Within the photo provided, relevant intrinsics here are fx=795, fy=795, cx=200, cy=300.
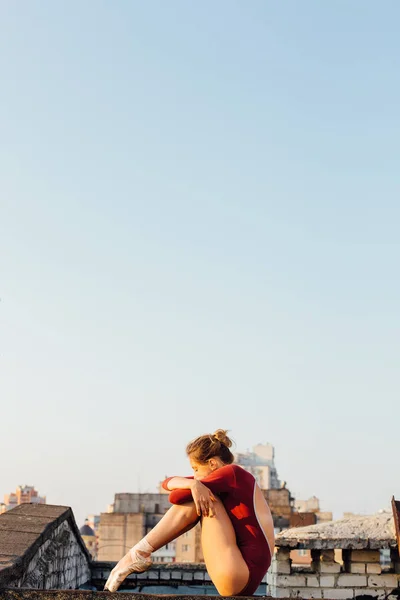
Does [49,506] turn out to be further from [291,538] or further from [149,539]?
[149,539]

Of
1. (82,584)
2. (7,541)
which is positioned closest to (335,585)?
(82,584)

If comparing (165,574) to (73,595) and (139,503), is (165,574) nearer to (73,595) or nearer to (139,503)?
(73,595)

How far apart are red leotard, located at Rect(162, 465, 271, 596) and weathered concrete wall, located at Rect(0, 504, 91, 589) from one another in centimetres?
137

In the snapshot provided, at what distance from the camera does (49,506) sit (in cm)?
773

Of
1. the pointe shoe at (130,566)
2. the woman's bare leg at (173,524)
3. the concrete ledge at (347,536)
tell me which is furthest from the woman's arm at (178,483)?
the concrete ledge at (347,536)

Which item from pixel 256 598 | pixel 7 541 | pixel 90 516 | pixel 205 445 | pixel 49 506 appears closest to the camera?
pixel 256 598

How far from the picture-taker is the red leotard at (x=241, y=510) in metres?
4.77

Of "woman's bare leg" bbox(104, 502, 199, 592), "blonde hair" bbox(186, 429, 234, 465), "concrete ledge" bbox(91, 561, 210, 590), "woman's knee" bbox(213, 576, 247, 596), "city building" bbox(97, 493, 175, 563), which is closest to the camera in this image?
"woman's knee" bbox(213, 576, 247, 596)

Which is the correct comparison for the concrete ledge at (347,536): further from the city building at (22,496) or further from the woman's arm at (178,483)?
the city building at (22,496)

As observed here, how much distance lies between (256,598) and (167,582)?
19.5ft

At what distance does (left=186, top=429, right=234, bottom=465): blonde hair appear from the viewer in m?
5.20

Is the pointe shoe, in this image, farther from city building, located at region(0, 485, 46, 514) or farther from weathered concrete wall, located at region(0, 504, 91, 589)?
city building, located at region(0, 485, 46, 514)

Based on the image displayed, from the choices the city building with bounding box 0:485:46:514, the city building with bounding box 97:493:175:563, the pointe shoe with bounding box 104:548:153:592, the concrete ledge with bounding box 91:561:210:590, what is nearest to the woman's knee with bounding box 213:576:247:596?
the pointe shoe with bounding box 104:548:153:592

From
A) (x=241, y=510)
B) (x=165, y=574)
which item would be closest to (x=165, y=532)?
(x=241, y=510)
